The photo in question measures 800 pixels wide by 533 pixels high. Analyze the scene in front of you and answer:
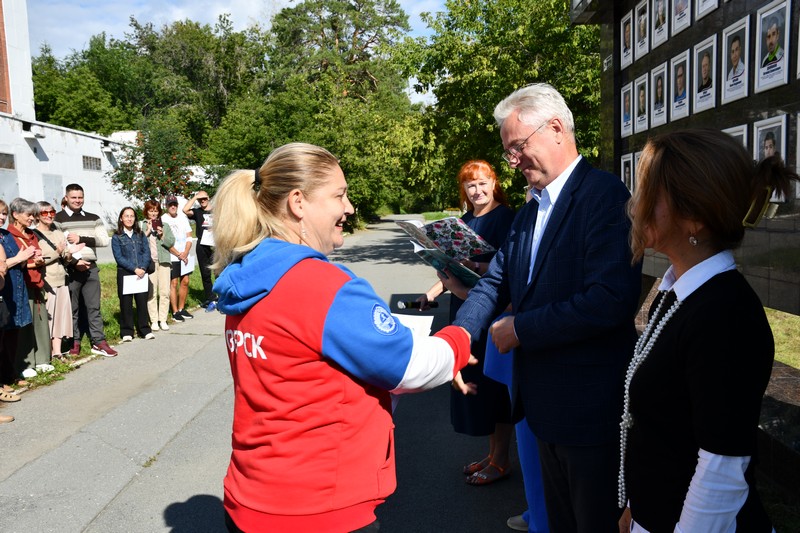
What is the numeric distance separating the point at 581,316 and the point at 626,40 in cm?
381

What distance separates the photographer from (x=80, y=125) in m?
49.1

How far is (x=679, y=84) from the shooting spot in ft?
13.7

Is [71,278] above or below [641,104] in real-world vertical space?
below

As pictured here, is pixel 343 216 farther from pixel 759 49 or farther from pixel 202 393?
pixel 202 393

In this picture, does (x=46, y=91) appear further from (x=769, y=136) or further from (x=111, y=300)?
(x=769, y=136)

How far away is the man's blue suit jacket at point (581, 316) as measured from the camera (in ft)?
7.18

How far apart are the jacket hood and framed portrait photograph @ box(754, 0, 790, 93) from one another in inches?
100

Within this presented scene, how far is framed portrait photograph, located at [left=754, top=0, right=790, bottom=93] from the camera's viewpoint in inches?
118

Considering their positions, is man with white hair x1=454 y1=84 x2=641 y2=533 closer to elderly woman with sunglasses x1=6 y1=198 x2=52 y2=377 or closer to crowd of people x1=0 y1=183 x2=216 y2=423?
crowd of people x1=0 y1=183 x2=216 y2=423

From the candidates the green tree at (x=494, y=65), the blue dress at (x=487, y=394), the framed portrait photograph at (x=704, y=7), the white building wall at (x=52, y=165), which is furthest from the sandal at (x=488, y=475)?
the white building wall at (x=52, y=165)

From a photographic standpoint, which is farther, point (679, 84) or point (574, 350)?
point (679, 84)

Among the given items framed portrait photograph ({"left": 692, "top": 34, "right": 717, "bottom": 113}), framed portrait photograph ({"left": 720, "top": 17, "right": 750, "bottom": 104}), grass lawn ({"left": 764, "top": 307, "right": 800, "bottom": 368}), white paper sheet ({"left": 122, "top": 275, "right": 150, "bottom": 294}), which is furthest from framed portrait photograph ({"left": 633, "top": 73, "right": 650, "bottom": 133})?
white paper sheet ({"left": 122, "top": 275, "right": 150, "bottom": 294})

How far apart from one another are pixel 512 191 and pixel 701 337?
41.2 feet

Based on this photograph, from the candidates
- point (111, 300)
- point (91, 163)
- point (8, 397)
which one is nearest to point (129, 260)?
point (8, 397)
